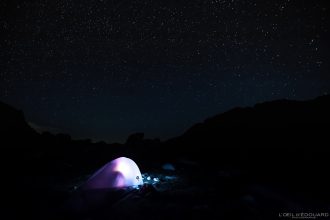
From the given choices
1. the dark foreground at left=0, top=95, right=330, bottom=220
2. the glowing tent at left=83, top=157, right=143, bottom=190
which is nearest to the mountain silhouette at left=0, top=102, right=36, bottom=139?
the dark foreground at left=0, top=95, right=330, bottom=220

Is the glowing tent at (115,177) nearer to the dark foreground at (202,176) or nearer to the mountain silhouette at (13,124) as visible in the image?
the dark foreground at (202,176)

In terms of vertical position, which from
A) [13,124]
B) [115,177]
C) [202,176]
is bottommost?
[202,176]

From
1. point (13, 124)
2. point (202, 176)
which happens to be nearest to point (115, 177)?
point (202, 176)

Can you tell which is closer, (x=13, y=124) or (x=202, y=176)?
(x=202, y=176)

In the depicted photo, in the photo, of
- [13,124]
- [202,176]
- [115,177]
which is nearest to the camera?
[115,177]

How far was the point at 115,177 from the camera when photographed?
26.1 feet

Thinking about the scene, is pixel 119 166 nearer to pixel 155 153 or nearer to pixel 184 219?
pixel 184 219

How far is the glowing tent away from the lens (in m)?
7.74

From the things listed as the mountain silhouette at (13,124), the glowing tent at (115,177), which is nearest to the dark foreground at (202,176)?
the glowing tent at (115,177)

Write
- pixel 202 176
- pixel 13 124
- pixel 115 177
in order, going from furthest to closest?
1. pixel 13 124
2. pixel 202 176
3. pixel 115 177

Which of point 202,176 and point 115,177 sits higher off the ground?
point 115,177

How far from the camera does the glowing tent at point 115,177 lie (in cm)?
774

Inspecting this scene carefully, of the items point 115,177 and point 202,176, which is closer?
point 115,177

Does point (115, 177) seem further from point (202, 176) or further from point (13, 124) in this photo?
point (13, 124)
